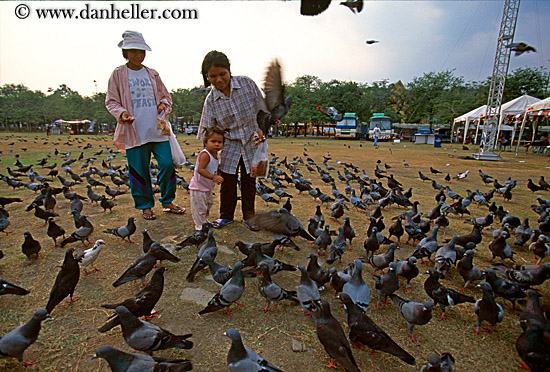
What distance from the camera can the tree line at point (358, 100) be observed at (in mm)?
43250

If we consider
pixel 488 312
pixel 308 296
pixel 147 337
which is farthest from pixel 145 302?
pixel 488 312

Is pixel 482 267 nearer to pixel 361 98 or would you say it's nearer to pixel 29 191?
pixel 29 191

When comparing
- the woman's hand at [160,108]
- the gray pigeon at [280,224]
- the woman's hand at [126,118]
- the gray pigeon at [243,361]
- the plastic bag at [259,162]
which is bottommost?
the gray pigeon at [243,361]

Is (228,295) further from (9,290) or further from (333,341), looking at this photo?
(9,290)

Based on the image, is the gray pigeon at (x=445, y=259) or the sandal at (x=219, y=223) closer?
Answer: the gray pigeon at (x=445, y=259)

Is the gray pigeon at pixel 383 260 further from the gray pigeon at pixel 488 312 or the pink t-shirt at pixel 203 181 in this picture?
the pink t-shirt at pixel 203 181

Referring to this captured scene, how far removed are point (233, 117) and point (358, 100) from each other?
51.9 m

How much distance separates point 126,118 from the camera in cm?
484

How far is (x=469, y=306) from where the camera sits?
345 centimetres

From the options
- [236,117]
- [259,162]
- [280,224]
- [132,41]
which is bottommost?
[280,224]

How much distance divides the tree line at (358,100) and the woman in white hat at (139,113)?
43.3 m

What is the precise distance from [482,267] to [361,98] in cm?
5288

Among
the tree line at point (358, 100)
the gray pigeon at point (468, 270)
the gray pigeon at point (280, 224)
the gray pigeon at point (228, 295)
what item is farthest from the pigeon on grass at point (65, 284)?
the tree line at point (358, 100)

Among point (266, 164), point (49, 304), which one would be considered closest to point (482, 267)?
point (266, 164)
